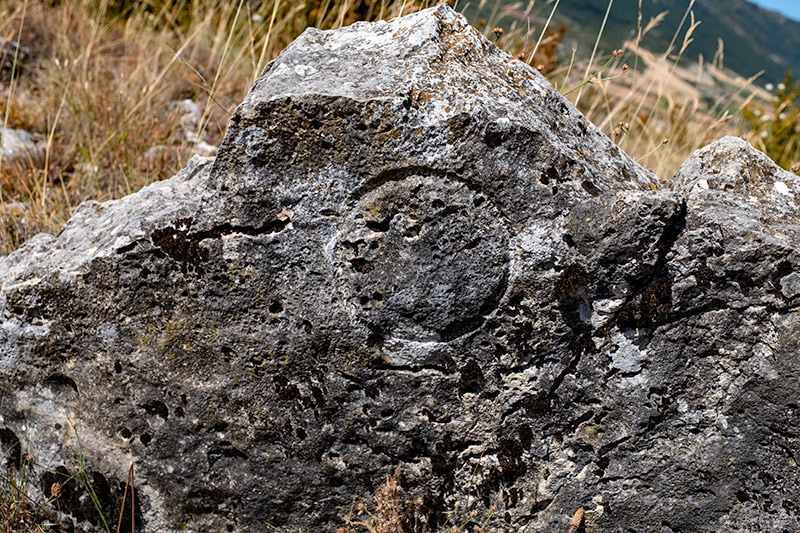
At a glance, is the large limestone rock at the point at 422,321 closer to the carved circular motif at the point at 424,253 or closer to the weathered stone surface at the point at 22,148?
the carved circular motif at the point at 424,253

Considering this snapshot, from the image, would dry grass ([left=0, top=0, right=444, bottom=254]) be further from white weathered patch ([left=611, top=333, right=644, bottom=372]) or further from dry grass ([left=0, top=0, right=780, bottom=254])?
white weathered patch ([left=611, top=333, right=644, bottom=372])

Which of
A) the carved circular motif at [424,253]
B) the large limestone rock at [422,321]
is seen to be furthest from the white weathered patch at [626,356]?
the carved circular motif at [424,253]

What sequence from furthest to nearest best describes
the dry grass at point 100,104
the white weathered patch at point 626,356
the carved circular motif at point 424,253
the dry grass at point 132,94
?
the dry grass at point 100,104 < the dry grass at point 132,94 < the white weathered patch at point 626,356 < the carved circular motif at point 424,253

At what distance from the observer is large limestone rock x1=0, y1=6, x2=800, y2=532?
5.76ft

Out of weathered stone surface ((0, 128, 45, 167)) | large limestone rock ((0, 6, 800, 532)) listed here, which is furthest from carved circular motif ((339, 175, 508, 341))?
weathered stone surface ((0, 128, 45, 167))

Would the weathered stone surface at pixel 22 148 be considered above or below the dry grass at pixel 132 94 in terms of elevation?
below

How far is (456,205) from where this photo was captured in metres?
1.75

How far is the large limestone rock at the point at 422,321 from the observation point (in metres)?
1.76

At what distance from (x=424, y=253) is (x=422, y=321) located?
0.21 m

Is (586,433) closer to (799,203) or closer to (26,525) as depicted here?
(799,203)

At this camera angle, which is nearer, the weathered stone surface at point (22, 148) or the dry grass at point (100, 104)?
the dry grass at point (100, 104)

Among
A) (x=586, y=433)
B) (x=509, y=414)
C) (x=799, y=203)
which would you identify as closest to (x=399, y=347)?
(x=509, y=414)

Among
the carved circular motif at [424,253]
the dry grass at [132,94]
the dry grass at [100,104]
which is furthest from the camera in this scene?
the dry grass at [100,104]

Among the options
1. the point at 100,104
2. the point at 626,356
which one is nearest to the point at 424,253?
the point at 626,356
